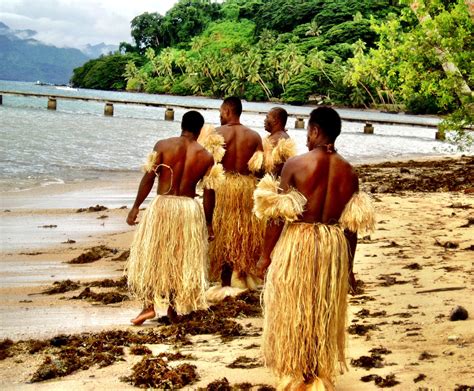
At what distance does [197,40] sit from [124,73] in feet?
65.9

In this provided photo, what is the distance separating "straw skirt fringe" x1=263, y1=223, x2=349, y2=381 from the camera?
4121 millimetres

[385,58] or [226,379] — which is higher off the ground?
[385,58]

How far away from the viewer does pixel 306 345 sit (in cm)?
413

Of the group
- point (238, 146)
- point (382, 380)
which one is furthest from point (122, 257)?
point (382, 380)

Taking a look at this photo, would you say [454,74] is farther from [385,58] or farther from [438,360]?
[438,360]

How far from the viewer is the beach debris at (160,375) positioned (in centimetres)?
448

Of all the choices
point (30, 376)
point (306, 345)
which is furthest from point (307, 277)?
point (30, 376)

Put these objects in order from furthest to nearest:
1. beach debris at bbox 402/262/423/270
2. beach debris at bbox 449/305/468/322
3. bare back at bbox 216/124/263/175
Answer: beach debris at bbox 402/262/423/270
bare back at bbox 216/124/263/175
beach debris at bbox 449/305/468/322

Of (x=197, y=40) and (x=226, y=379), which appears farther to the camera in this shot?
(x=197, y=40)

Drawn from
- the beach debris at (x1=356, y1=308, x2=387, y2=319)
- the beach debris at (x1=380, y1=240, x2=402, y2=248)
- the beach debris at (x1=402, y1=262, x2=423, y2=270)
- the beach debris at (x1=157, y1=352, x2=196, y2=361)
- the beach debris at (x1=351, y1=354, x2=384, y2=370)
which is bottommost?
the beach debris at (x1=157, y1=352, x2=196, y2=361)

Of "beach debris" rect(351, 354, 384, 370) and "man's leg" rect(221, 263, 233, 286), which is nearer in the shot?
"beach debris" rect(351, 354, 384, 370)

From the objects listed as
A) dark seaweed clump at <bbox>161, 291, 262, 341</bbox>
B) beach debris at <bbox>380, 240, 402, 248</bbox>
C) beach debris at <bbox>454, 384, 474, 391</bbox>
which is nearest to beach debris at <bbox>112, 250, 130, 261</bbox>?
dark seaweed clump at <bbox>161, 291, 262, 341</bbox>

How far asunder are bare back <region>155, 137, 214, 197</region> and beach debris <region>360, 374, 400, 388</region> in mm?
2272

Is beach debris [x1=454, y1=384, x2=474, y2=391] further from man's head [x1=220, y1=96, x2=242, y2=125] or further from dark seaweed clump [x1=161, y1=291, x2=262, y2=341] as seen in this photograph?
man's head [x1=220, y1=96, x2=242, y2=125]
